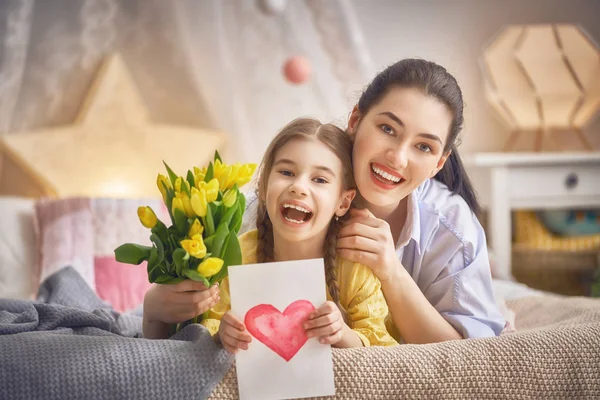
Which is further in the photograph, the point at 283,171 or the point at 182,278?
the point at 283,171

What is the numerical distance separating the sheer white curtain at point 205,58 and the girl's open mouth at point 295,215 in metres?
1.83

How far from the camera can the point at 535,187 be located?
266 cm

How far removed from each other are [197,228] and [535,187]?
2.09m

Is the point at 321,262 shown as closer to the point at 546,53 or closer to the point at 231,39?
the point at 231,39

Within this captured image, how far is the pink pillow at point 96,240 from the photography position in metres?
2.03

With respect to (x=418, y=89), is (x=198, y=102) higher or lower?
higher

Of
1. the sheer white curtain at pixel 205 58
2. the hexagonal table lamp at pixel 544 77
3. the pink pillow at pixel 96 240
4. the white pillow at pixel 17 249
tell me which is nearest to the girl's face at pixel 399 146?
the pink pillow at pixel 96 240

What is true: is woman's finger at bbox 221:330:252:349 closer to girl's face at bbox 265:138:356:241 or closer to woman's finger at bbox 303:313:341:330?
woman's finger at bbox 303:313:341:330

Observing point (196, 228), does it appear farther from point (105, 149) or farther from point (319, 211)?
point (105, 149)

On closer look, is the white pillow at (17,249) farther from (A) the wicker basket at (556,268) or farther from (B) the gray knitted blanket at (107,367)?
(A) the wicker basket at (556,268)

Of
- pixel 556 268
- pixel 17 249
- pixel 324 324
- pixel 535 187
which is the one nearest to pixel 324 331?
pixel 324 324

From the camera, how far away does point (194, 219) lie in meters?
0.90

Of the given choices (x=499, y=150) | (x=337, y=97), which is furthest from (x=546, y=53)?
(x=337, y=97)

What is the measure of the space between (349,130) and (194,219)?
419 mm
